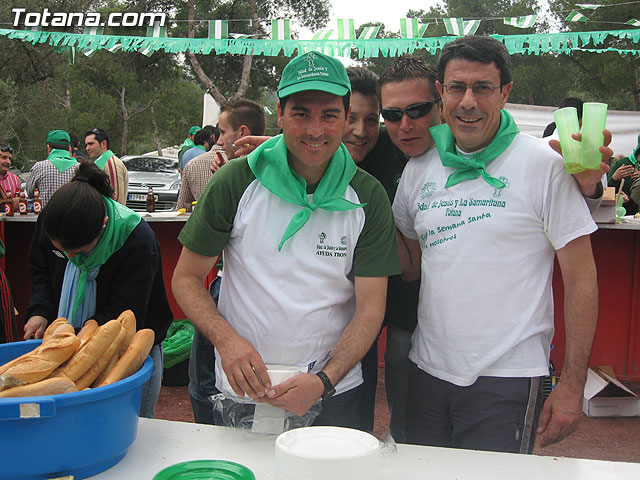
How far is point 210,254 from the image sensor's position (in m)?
1.96

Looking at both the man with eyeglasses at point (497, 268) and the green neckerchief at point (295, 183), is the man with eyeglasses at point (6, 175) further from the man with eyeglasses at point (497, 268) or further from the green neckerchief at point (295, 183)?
the man with eyeglasses at point (497, 268)

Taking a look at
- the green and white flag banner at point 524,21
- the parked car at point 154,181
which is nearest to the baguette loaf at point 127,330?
the green and white flag banner at point 524,21

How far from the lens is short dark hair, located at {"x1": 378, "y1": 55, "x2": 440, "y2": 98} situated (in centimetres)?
244

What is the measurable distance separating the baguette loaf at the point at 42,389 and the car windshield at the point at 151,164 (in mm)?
15548

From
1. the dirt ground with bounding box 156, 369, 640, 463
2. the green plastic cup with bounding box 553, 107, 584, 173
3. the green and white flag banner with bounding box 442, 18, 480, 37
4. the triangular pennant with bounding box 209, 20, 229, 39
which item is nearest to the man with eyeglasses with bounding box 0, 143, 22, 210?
the dirt ground with bounding box 156, 369, 640, 463

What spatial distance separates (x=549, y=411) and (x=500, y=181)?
84 centimetres

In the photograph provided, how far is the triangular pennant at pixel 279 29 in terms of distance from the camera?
32.4 feet

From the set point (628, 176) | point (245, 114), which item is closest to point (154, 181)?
point (245, 114)

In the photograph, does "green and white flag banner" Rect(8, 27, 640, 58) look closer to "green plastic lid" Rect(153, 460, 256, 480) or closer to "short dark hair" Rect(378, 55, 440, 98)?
"short dark hair" Rect(378, 55, 440, 98)

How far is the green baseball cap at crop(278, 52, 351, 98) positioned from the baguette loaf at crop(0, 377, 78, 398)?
1116 mm

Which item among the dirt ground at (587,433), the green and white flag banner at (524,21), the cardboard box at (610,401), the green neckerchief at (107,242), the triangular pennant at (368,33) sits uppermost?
the green and white flag banner at (524,21)

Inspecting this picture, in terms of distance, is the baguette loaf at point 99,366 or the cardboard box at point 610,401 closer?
the baguette loaf at point 99,366

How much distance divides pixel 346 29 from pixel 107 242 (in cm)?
848

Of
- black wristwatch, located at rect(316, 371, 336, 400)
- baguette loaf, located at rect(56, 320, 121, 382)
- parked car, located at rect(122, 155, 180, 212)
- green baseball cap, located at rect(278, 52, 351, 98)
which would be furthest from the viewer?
parked car, located at rect(122, 155, 180, 212)
